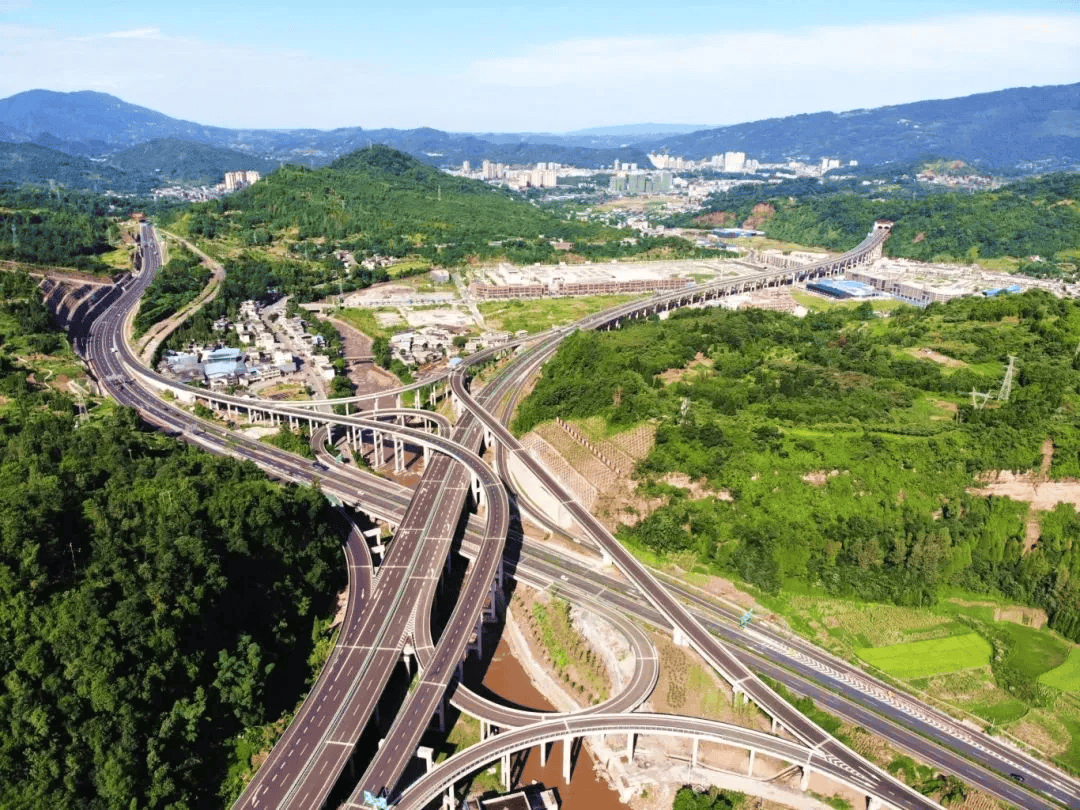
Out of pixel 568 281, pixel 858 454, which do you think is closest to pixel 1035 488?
pixel 858 454

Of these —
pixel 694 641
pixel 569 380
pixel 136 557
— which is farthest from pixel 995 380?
pixel 136 557

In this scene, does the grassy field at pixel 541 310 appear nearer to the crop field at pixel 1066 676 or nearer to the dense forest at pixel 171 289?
the dense forest at pixel 171 289

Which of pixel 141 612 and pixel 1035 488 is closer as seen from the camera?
pixel 141 612

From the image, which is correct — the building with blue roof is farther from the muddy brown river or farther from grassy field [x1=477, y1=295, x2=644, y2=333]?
the muddy brown river

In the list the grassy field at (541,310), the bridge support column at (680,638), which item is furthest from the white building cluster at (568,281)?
the bridge support column at (680,638)

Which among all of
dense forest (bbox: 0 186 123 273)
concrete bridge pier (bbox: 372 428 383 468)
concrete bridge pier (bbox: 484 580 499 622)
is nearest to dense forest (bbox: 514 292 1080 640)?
concrete bridge pier (bbox: 484 580 499 622)

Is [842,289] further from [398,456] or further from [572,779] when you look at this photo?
[572,779]

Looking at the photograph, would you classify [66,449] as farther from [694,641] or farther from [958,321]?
[958,321]
